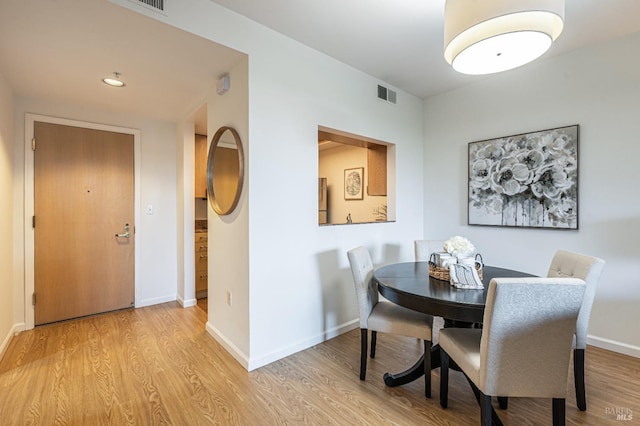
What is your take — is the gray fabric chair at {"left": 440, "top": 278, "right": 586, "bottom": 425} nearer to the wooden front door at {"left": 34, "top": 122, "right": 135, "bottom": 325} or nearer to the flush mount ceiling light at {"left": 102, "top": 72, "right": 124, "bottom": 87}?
the flush mount ceiling light at {"left": 102, "top": 72, "right": 124, "bottom": 87}

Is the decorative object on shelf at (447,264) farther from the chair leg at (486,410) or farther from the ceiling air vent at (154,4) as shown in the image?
the ceiling air vent at (154,4)

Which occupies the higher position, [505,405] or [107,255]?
[107,255]

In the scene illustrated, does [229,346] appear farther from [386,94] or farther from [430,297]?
[386,94]

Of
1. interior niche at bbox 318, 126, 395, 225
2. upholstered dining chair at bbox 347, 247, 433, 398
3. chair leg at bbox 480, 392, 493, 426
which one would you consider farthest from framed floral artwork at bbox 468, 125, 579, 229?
chair leg at bbox 480, 392, 493, 426

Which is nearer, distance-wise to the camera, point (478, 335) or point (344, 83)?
point (478, 335)

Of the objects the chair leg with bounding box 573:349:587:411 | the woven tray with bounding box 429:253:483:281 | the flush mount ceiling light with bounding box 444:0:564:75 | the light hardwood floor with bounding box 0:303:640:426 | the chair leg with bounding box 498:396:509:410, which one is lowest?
the light hardwood floor with bounding box 0:303:640:426

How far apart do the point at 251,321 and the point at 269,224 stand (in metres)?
0.74

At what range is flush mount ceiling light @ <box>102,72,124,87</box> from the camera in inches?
98.4

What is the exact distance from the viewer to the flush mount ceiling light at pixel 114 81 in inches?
98.4

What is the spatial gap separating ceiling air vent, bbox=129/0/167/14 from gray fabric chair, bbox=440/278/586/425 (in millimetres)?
2368

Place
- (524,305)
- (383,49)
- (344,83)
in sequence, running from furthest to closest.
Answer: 1. (344,83)
2. (383,49)
3. (524,305)

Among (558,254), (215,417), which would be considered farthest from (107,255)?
(558,254)

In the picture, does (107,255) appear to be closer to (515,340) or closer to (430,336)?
(430,336)

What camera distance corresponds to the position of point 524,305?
1261 mm
